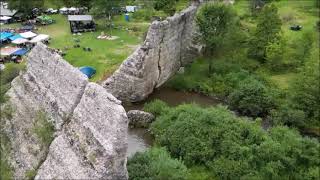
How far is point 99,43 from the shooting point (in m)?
55.2

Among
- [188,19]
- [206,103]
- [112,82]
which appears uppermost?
[188,19]

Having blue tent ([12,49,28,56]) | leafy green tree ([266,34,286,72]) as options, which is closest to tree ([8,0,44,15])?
blue tent ([12,49,28,56])

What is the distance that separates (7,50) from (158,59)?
16.3 meters

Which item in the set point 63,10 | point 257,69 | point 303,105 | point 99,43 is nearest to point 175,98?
point 257,69

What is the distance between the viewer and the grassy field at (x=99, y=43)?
49.3 metres

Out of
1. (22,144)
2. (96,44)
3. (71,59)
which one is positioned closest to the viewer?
(22,144)

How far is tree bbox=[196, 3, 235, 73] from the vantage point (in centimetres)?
4953

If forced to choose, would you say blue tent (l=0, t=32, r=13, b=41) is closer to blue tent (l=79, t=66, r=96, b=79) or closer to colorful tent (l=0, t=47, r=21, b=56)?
colorful tent (l=0, t=47, r=21, b=56)

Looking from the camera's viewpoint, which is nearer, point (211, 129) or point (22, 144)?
point (22, 144)

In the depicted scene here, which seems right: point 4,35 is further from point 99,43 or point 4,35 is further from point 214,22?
point 214,22

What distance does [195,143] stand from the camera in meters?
35.1

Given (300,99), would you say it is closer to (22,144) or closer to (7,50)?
(22,144)

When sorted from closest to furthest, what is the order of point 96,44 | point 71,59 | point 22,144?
point 22,144 < point 71,59 < point 96,44

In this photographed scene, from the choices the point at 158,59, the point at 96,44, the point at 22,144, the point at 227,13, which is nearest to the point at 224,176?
the point at 22,144
